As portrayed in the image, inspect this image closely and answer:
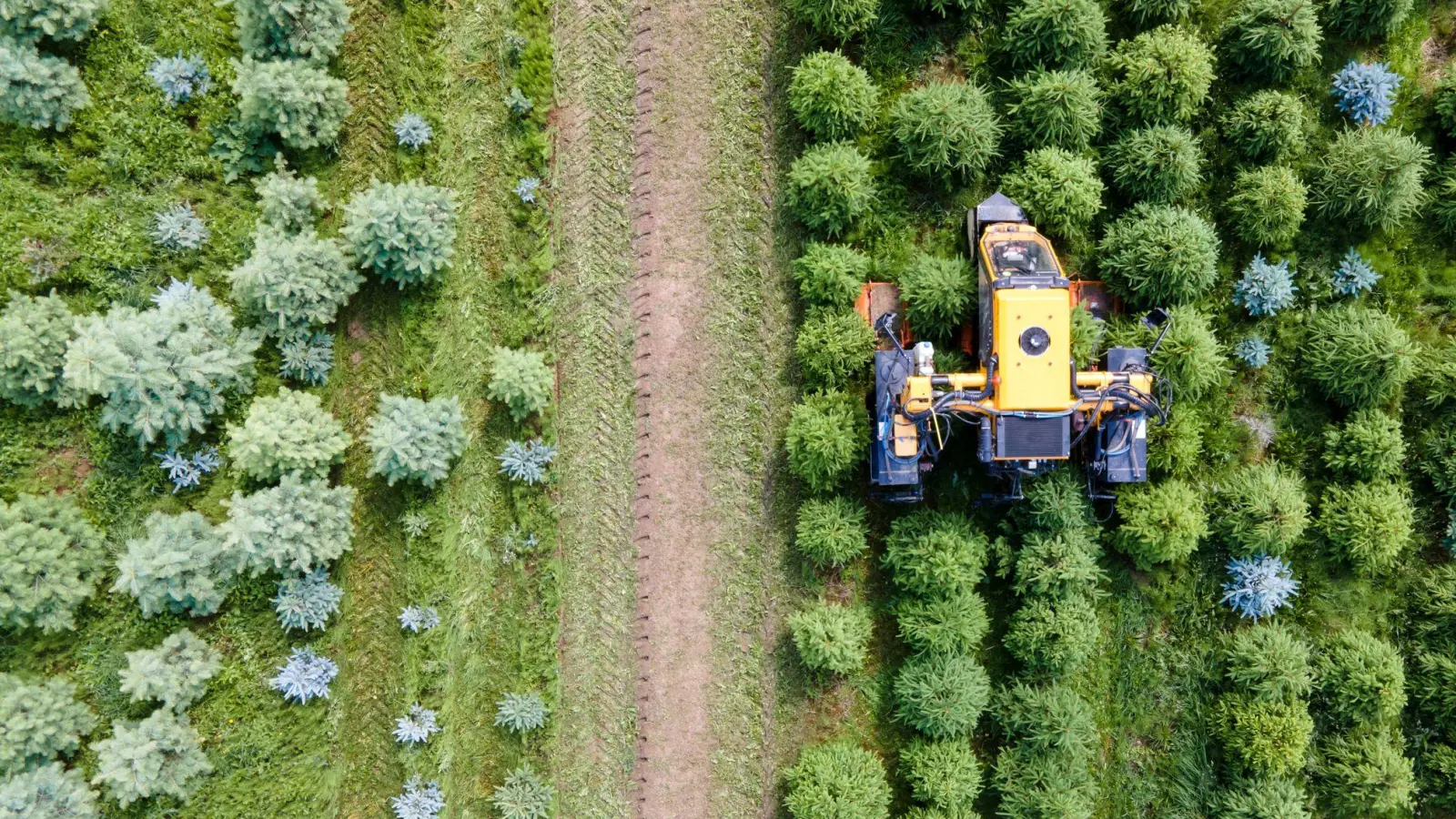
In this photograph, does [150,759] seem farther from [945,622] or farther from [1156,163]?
[1156,163]

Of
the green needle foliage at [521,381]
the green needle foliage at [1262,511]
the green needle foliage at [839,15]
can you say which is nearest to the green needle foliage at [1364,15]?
the green needle foliage at [1262,511]

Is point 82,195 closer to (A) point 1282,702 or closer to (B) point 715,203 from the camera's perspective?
(B) point 715,203

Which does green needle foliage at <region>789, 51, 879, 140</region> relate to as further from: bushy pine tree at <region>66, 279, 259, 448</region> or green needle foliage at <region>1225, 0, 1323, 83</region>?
bushy pine tree at <region>66, 279, 259, 448</region>

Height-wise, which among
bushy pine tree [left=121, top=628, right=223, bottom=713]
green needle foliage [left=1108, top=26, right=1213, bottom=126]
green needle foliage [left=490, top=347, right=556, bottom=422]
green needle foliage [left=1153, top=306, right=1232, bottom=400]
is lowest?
bushy pine tree [left=121, top=628, right=223, bottom=713]

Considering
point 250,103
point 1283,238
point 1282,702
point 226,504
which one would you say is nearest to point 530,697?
point 226,504

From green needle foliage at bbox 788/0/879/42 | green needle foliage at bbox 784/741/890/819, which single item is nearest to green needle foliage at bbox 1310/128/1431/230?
green needle foliage at bbox 788/0/879/42

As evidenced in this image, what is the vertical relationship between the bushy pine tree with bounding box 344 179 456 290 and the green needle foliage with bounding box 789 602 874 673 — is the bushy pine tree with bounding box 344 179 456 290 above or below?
above
